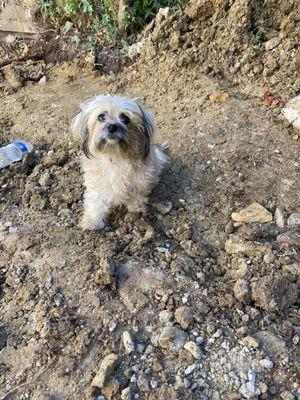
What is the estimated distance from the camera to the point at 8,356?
313 cm

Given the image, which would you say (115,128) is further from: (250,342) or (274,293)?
(250,342)

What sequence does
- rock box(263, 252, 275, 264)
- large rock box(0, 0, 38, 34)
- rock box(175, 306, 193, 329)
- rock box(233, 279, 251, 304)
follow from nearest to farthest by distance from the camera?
rock box(175, 306, 193, 329) < rock box(233, 279, 251, 304) < rock box(263, 252, 275, 264) < large rock box(0, 0, 38, 34)

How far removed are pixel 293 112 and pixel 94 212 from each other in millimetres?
2573

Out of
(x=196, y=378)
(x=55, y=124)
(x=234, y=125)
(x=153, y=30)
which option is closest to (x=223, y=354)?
(x=196, y=378)

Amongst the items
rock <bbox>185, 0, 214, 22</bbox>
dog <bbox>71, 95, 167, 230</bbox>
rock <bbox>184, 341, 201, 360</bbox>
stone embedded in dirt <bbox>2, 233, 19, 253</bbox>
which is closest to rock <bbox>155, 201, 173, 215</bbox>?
dog <bbox>71, 95, 167, 230</bbox>

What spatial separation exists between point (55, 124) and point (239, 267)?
320 centimetres

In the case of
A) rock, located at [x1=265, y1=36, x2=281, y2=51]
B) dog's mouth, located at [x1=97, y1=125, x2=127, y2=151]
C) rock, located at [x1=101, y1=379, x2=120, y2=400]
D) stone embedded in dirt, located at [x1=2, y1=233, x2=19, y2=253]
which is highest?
rock, located at [x1=265, y1=36, x2=281, y2=51]

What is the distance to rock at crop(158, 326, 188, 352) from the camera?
3.10m

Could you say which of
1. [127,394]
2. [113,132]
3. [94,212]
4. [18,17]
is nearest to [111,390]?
[127,394]

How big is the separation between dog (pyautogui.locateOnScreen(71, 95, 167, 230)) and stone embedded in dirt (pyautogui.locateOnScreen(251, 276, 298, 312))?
4.86 ft

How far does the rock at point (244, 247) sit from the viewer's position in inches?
146

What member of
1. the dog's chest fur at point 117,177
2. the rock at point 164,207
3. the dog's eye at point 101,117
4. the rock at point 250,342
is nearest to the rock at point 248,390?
the rock at point 250,342

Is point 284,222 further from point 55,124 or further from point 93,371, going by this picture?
point 55,124

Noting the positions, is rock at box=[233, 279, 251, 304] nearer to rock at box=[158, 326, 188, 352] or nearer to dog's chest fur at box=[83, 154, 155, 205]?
rock at box=[158, 326, 188, 352]
